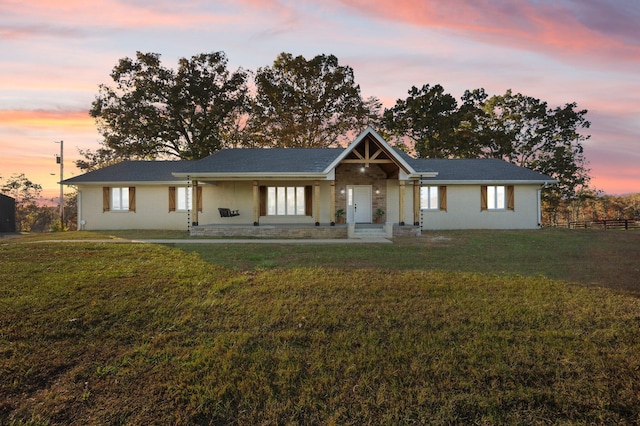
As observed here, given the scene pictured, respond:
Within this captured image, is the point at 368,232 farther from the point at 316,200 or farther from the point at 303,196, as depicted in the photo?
the point at 303,196

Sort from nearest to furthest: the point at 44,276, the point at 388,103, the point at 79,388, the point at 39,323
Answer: the point at 79,388 < the point at 39,323 < the point at 44,276 < the point at 388,103

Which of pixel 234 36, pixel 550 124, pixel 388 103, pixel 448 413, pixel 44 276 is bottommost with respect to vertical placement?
pixel 448 413

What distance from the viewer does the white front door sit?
1770cm

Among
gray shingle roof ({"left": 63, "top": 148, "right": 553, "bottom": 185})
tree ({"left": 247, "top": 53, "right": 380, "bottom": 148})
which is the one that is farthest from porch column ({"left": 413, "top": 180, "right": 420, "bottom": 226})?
tree ({"left": 247, "top": 53, "right": 380, "bottom": 148})

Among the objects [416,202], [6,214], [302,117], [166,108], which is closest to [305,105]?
[302,117]

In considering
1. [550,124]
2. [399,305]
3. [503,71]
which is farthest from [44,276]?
[550,124]

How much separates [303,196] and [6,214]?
2226 centimetres

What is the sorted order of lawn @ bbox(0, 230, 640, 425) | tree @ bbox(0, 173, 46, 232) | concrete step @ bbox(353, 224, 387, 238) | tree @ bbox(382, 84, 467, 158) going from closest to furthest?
1. lawn @ bbox(0, 230, 640, 425)
2. concrete step @ bbox(353, 224, 387, 238)
3. tree @ bbox(382, 84, 467, 158)
4. tree @ bbox(0, 173, 46, 232)

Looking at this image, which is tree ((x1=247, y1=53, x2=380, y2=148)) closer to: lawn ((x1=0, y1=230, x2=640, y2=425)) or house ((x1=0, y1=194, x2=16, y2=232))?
house ((x1=0, y1=194, x2=16, y2=232))

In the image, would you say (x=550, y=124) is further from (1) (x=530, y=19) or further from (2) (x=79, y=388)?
(2) (x=79, y=388)

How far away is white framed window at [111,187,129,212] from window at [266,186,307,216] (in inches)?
329

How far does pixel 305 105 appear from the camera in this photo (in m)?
30.1

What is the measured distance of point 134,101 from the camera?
26.4 m

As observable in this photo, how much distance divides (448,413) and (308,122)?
1154 inches
